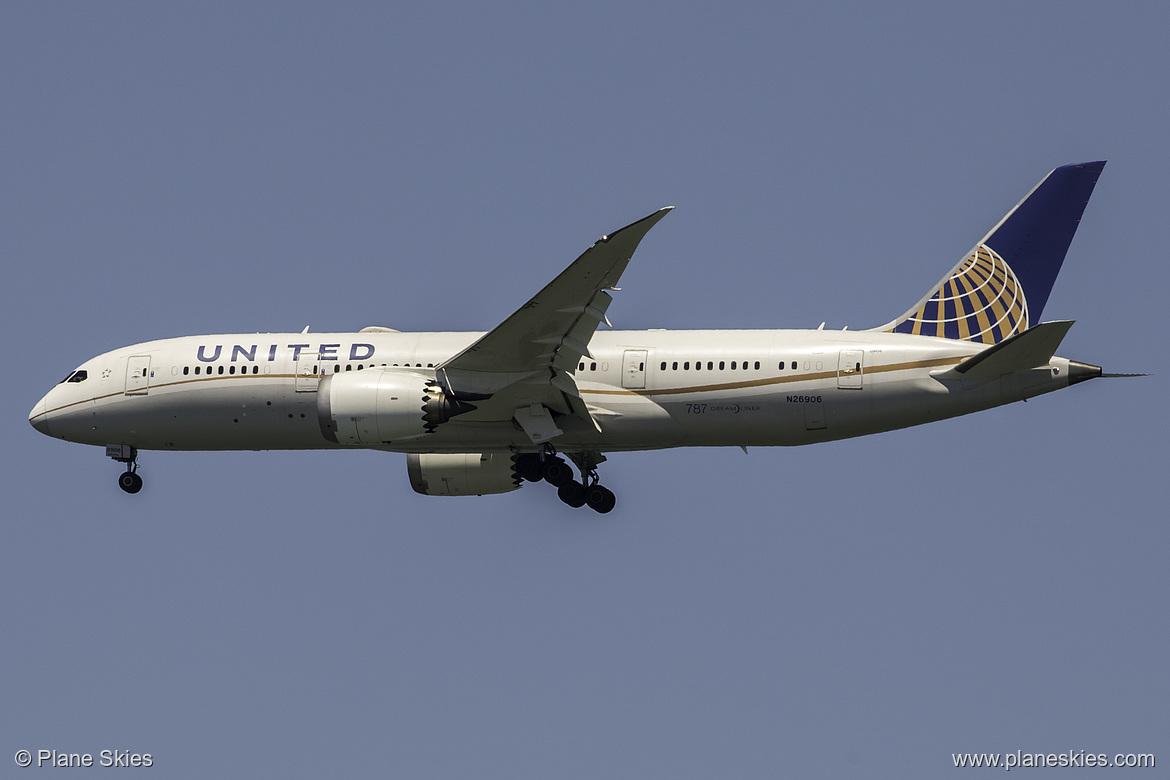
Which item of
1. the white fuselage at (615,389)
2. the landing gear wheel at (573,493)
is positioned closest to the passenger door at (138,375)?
the white fuselage at (615,389)

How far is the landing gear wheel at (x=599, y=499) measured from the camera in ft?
103

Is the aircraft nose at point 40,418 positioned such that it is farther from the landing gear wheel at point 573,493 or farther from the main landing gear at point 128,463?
the landing gear wheel at point 573,493

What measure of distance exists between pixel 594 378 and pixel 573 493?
9.86 feet

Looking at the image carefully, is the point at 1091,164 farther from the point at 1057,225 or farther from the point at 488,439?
the point at 488,439

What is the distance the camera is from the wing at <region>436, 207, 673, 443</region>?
26.2m

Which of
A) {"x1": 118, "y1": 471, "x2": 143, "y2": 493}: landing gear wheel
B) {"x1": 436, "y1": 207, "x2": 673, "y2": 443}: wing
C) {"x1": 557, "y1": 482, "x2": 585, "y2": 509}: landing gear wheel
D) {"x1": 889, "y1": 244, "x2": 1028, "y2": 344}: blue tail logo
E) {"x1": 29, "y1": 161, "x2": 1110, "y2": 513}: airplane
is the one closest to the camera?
{"x1": 436, "y1": 207, "x2": 673, "y2": 443}: wing

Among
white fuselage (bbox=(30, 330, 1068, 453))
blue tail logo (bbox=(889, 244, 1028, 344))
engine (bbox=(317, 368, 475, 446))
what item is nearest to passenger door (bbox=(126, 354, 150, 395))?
white fuselage (bbox=(30, 330, 1068, 453))

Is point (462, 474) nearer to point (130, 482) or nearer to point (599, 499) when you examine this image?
point (599, 499)

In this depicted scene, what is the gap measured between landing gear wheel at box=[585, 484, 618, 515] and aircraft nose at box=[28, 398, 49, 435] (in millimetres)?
11578

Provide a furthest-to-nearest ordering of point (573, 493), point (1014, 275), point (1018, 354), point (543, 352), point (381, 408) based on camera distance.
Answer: point (573, 493) < point (1014, 275) < point (381, 408) < point (543, 352) < point (1018, 354)

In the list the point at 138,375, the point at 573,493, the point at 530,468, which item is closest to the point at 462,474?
the point at 530,468

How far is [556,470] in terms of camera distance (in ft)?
99.9

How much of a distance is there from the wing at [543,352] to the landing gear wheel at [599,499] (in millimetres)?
A: 2579

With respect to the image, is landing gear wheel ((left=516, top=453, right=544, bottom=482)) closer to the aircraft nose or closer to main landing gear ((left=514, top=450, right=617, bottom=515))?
main landing gear ((left=514, top=450, right=617, bottom=515))
